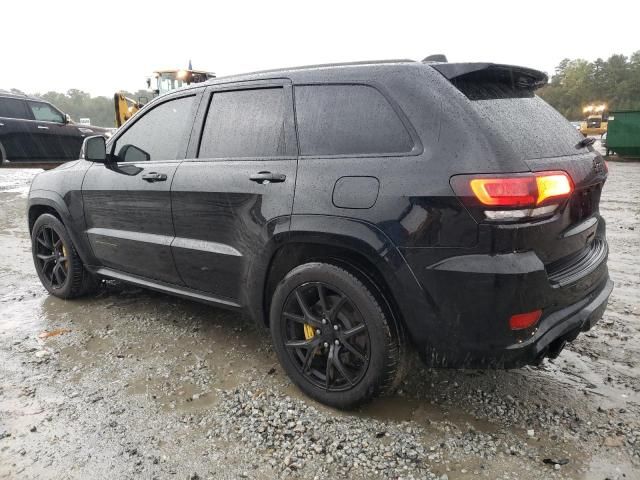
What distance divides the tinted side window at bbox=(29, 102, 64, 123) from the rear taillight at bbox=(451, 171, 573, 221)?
41.3ft

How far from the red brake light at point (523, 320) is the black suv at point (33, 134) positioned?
1237 cm

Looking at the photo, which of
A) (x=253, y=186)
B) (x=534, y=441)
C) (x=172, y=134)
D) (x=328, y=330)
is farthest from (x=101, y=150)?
(x=534, y=441)

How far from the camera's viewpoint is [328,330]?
250 centimetres

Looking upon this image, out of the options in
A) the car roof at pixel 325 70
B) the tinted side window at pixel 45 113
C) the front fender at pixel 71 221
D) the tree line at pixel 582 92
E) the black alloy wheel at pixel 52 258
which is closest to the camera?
the car roof at pixel 325 70

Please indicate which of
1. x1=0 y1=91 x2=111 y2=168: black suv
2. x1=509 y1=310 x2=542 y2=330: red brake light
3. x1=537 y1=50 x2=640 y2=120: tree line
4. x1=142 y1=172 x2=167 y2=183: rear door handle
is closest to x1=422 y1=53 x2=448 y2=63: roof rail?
x1=509 y1=310 x2=542 y2=330: red brake light

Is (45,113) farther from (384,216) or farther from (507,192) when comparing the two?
(507,192)

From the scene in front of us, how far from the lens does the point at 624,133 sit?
55.6 ft

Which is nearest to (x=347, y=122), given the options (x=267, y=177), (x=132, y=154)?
(x=267, y=177)

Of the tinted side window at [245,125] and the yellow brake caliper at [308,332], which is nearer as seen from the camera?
the yellow brake caliper at [308,332]

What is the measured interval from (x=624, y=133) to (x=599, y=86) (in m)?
93.6

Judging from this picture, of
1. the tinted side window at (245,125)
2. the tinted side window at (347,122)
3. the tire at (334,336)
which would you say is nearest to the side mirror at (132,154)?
the tinted side window at (245,125)

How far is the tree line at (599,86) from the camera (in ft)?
283

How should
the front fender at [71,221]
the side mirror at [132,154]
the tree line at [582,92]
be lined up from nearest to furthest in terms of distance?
the side mirror at [132,154]
the front fender at [71,221]
the tree line at [582,92]

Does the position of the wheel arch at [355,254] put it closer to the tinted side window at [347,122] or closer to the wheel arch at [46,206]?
the tinted side window at [347,122]
